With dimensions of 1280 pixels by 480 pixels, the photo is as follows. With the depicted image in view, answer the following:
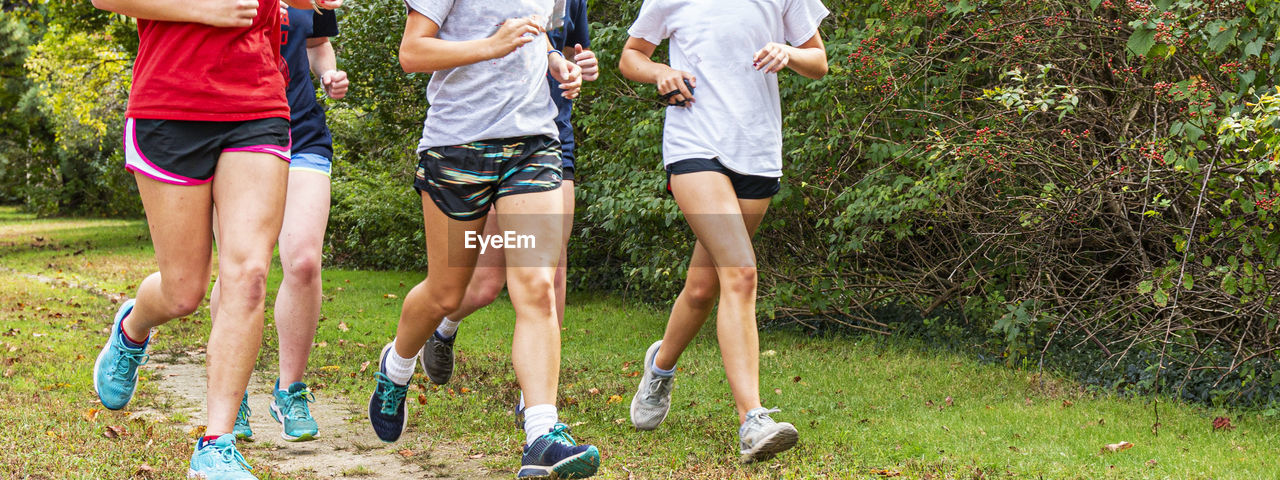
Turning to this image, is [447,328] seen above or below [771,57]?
below

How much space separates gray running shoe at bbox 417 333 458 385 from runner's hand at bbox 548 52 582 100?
1.64 metres

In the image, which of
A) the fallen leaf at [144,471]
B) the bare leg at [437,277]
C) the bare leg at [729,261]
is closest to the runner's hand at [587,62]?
the bare leg at [729,261]

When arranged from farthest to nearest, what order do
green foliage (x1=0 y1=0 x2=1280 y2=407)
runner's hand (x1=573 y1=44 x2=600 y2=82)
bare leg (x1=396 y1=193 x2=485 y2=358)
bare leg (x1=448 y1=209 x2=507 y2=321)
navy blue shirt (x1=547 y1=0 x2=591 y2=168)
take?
green foliage (x1=0 y1=0 x2=1280 y2=407) → bare leg (x1=448 y1=209 x2=507 y2=321) → navy blue shirt (x1=547 y1=0 x2=591 y2=168) → runner's hand (x1=573 y1=44 x2=600 y2=82) → bare leg (x1=396 y1=193 x2=485 y2=358)

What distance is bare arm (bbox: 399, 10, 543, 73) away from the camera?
144 inches

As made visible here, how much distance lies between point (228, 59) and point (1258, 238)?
4425 millimetres

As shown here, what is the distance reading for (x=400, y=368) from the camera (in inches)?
176

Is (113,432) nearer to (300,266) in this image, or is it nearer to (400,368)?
(300,266)

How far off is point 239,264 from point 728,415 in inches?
103

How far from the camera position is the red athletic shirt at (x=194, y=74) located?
342cm

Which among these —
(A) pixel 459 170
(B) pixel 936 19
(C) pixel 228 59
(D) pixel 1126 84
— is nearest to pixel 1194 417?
(D) pixel 1126 84

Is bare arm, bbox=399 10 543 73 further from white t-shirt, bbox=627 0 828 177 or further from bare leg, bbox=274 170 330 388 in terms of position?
bare leg, bbox=274 170 330 388

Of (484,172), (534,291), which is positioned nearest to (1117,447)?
(534,291)

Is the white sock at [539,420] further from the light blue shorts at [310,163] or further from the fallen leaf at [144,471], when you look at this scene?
the light blue shorts at [310,163]

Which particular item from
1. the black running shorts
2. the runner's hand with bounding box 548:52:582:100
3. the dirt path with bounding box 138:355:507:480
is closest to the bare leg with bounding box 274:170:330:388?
the dirt path with bounding box 138:355:507:480
